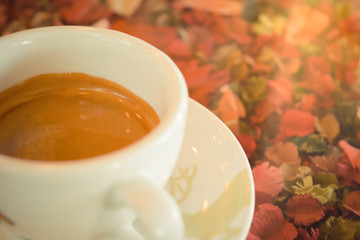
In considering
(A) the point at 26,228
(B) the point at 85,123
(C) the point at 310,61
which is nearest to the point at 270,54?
(C) the point at 310,61

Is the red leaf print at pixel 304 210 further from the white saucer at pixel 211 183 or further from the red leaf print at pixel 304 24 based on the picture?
the red leaf print at pixel 304 24

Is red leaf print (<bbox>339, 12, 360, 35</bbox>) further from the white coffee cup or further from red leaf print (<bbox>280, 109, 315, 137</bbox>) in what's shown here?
the white coffee cup

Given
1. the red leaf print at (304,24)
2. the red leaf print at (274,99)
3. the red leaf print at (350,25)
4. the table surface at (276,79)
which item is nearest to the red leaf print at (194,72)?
the table surface at (276,79)

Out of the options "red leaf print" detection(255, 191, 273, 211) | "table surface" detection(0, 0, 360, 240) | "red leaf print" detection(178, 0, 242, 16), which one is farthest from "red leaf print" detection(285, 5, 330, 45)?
"red leaf print" detection(255, 191, 273, 211)

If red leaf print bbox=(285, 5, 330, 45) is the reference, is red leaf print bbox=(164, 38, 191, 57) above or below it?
above

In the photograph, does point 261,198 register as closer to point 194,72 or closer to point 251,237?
point 251,237
